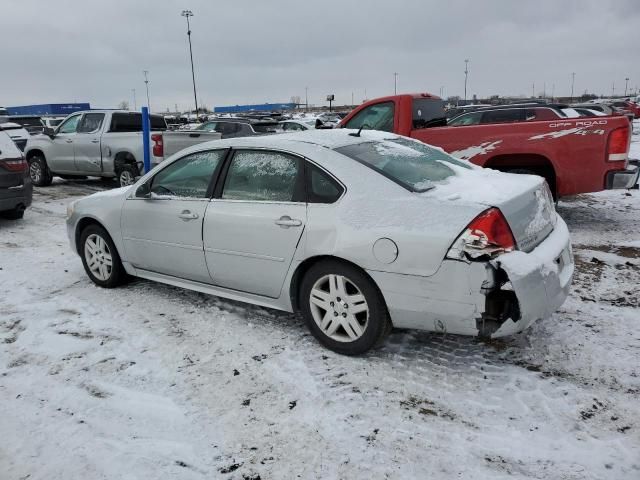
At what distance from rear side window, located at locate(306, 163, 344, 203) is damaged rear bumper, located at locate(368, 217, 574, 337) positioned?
0.62 metres

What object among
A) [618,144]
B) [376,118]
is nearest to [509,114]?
[376,118]

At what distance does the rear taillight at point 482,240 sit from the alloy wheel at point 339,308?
0.73 meters

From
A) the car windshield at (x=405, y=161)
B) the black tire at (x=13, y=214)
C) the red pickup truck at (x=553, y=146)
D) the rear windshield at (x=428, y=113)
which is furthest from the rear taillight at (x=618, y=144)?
the black tire at (x=13, y=214)

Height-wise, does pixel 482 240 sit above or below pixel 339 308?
above

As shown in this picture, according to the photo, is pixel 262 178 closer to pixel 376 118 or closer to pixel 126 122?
pixel 376 118

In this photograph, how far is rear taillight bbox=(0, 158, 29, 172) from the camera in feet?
24.6

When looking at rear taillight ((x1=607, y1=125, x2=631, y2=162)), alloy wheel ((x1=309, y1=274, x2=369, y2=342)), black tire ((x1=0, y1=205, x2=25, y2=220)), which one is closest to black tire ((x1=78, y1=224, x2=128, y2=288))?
alloy wheel ((x1=309, y1=274, x2=369, y2=342))

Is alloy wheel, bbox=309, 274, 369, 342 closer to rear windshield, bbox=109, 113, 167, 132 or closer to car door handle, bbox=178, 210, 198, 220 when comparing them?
car door handle, bbox=178, 210, 198, 220

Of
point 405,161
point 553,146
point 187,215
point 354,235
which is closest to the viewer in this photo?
point 354,235

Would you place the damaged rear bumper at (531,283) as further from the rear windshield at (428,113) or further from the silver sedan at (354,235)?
the rear windshield at (428,113)

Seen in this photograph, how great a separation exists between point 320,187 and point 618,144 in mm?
4675

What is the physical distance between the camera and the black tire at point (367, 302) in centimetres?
329

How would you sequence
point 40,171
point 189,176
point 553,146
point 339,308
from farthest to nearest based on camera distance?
1. point 40,171
2. point 553,146
3. point 189,176
4. point 339,308

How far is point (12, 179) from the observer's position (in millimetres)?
7609
